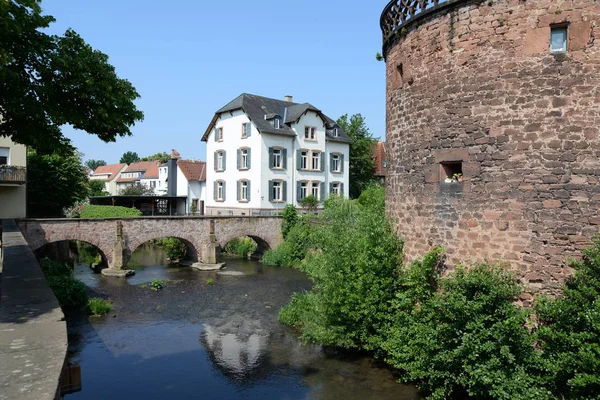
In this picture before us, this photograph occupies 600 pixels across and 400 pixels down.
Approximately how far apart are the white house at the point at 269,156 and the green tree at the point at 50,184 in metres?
10.5

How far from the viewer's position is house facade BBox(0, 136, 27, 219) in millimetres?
25594

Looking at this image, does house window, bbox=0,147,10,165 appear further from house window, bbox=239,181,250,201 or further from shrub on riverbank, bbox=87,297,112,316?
house window, bbox=239,181,250,201

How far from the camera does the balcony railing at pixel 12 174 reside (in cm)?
2539

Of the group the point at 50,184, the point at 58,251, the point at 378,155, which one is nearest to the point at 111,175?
the point at 50,184

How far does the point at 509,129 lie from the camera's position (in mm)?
8094

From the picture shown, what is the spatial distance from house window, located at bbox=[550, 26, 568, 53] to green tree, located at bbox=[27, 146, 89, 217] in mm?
29689

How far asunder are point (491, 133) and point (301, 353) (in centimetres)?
757

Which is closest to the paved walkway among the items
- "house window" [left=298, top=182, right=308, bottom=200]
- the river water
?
the river water

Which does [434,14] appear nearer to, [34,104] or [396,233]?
[396,233]

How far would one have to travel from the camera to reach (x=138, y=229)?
25562mm

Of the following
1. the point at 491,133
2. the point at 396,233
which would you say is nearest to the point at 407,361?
the point at 396,233

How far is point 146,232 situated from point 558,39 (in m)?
22.4

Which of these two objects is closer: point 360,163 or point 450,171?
point 450,171

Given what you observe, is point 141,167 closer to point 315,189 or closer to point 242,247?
point 315,189
